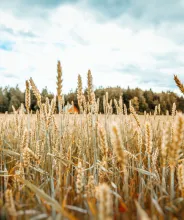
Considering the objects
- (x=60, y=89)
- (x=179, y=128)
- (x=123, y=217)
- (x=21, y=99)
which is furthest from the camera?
(x=21, y=99)

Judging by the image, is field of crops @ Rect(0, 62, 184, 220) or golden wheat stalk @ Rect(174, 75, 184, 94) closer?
field of crops @ Rect(0, 62, 184, 220)

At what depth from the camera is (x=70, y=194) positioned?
1.48 meters

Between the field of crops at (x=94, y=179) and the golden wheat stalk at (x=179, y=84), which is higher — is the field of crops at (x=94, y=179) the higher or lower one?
the lower one

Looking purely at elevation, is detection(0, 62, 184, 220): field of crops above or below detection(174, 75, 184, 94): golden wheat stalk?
below

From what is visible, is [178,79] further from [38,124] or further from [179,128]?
[38,124]

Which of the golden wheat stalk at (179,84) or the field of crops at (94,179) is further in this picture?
the golden wheat stalk at (179,84)

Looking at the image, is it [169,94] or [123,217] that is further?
[169,94]

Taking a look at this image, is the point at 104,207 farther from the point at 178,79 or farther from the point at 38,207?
the point at 178,79

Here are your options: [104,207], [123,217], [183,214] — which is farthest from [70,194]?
[104,207]

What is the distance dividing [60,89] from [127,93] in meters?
39.4

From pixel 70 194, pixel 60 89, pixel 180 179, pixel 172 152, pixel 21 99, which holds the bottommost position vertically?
pixel 70 194

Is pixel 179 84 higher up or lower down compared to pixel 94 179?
higher up

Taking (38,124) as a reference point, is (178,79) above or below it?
above

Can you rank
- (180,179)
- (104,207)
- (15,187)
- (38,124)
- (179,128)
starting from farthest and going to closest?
(38,124) → (15,187) → (180,179) → (179,128) → (104,207)
